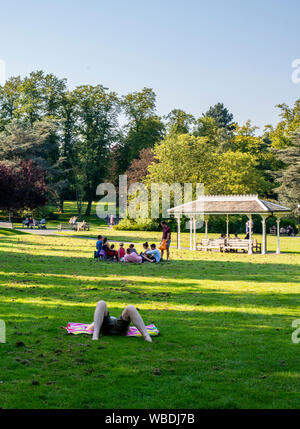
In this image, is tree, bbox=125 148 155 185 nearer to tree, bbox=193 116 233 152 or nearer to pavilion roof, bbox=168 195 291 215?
tree, bbox=193 116 233 152

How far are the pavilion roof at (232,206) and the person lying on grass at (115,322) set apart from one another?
22.7 metres

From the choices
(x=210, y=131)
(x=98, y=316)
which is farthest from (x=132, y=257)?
(x=210, y=131)

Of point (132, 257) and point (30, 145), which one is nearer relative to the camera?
point (132, 257)

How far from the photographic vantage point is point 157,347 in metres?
8.34

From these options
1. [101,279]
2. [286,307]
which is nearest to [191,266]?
[101,279]

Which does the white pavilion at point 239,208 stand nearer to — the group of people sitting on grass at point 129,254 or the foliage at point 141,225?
the group of people sitting on grass at point 129,254

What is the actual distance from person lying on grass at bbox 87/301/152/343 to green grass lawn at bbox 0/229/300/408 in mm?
201

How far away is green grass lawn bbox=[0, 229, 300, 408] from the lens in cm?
600

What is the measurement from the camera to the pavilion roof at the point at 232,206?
31.0 m

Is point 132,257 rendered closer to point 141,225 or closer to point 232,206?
point 232,206

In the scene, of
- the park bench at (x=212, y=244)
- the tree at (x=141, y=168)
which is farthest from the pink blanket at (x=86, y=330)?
the tree at (x=141, y=168)

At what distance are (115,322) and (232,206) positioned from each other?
957 inches
